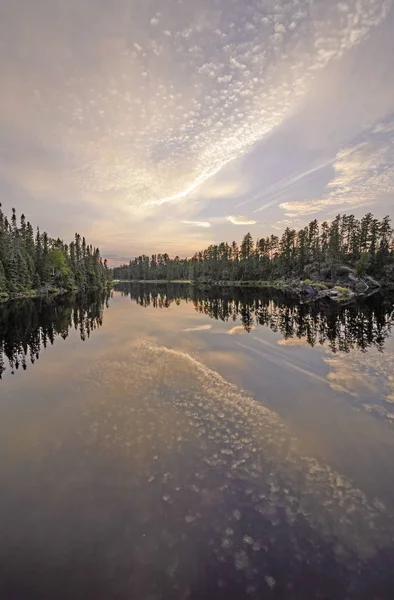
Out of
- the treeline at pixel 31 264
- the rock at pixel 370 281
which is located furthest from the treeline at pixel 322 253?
the treeline at pixel 31 264

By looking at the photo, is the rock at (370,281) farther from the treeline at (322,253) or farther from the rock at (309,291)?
the rock at (309,291)

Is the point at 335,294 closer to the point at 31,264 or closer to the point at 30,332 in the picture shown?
the point at 30,332

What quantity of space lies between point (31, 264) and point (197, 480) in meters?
82.6

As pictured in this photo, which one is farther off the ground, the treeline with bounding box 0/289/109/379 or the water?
the treeline with bounding box 0/289/109/379

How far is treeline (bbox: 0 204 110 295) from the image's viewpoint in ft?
221

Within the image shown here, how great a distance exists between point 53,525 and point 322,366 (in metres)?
16.0

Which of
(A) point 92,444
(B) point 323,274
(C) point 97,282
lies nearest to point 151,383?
(A) point 92,444

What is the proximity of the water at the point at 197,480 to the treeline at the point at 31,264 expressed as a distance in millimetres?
59944

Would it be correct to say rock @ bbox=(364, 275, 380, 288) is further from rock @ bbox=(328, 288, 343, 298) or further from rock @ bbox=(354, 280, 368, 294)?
rock @ bbox=(328, 288, 343, 298)

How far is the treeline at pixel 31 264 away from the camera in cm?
6725

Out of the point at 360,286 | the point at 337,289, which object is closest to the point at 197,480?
the point at 337,289

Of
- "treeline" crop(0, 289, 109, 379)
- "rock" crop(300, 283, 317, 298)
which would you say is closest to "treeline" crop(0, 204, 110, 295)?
"treeline" crop(0, 289, 109, 379)

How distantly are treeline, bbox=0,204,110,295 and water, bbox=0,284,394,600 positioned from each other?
197ft

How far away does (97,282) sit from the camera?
13150 centimetres
